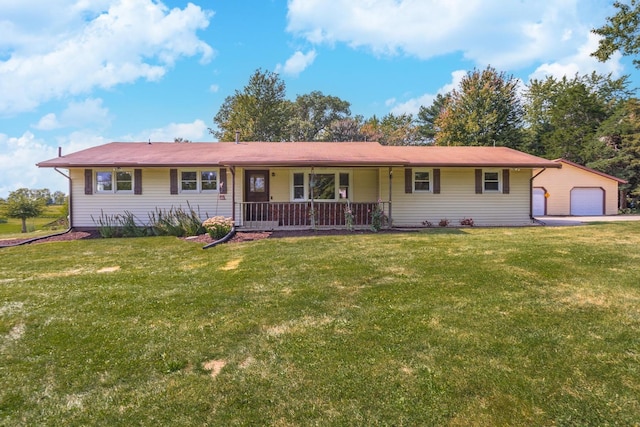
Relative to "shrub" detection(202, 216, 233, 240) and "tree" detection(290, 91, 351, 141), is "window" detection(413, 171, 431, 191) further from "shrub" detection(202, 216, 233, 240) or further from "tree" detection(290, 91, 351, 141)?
"tree" detection(290, 91, 351, 141)

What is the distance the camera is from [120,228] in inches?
494

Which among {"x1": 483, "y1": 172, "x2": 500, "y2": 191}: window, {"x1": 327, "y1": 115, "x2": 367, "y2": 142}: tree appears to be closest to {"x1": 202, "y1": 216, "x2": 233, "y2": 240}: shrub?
{"x1": 483, "y1": 172, "x2": 500, "y2": 191}: window

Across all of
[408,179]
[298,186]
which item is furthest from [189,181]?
[408,179]

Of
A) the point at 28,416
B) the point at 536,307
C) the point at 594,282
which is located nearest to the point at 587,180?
the point at 594,282

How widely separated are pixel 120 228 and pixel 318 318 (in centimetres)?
1091

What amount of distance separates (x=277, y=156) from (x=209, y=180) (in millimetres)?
2733

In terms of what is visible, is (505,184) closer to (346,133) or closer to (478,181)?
(478,181)

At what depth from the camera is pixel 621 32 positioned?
1288cm

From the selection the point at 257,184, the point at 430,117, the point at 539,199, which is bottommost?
the point at 539,199

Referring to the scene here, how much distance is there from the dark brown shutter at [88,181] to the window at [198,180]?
127 inches

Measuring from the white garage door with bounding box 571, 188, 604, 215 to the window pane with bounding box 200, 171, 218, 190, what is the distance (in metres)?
20.6

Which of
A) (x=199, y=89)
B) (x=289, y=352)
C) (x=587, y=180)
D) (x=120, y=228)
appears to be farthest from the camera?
(x=199, y=89)

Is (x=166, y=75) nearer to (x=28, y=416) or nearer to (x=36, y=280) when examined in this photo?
(x=36, y=280)

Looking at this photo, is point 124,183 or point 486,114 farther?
point 486,114
